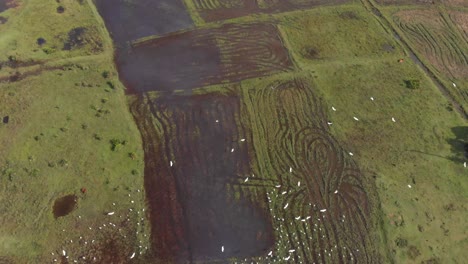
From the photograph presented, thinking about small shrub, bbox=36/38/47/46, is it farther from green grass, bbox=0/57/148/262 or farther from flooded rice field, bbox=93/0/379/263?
flooded rice field, bbox=93/0/379/263

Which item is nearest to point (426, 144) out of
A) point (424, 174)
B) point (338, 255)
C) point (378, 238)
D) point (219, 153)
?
point (424, 174)

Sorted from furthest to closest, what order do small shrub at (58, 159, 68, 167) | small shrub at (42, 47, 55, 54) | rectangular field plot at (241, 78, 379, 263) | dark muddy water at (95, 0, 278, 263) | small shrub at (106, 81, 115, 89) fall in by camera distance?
1. small shrub at (42, 47, 55, 54)
2. small shrub at (106, 81, 115, 89)
3. small shrub at (58, 159, 68, 167)
4. dark muddy water at (95, 0, 278, 263)
5. rectangular field plot at (241, 78, 379, 263)

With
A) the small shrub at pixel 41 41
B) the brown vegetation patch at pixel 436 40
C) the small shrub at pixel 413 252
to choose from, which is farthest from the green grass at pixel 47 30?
the brown vegetation patch at pixel 436 40

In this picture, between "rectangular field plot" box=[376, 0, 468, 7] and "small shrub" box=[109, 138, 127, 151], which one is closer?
"small shrub" box=[109, 138, 127, 151]

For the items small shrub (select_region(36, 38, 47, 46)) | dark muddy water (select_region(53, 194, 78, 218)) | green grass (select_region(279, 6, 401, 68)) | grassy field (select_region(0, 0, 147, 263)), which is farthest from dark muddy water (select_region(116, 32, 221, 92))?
dark muddy water (select_region(53, 194, 78, 218))

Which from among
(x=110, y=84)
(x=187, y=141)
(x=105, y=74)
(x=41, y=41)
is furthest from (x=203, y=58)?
(x=41, y=41)

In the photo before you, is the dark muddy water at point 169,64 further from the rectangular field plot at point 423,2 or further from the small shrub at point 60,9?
the rectangular field plot at point 423,2

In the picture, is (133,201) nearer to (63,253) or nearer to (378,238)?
(63,253)
